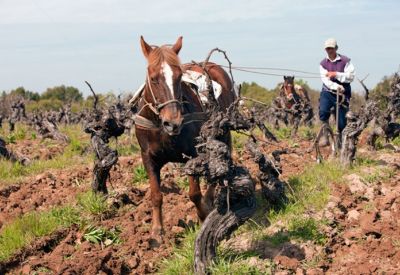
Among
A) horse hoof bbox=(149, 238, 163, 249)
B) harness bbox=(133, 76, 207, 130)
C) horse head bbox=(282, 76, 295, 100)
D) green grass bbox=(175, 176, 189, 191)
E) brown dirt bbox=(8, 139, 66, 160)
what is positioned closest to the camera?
harness bbox=(133, 76, 207, 130)

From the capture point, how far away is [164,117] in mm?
5355

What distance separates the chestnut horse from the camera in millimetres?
5617

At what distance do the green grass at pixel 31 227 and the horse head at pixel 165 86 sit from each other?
2.08m

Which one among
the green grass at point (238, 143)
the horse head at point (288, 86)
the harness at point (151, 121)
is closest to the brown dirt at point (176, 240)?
the harness at point (151, 121)

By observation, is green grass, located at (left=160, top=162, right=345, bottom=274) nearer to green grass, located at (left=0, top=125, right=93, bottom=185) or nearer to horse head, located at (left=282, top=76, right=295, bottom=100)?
green grass, located at (left=0, top=125, right=93, bottom=185)

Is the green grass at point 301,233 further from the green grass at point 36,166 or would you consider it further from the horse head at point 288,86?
the horse head at point 288,86

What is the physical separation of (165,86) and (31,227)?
265 centimetres

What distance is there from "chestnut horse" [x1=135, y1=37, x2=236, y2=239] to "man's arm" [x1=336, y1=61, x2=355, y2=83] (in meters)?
2.97

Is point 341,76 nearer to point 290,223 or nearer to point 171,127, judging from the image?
point 290,223

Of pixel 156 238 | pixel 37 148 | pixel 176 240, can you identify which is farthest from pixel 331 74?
pixel 37 148

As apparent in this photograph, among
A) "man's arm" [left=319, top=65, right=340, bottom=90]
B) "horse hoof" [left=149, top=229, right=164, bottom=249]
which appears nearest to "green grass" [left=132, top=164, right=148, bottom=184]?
"horse hoof" [left=149, top=229, right=164, bottom=249]

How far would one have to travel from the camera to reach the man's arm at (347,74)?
842 centimetres

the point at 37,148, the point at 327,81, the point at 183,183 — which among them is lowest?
the point at 37,148

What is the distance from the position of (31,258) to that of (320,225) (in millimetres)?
3393
